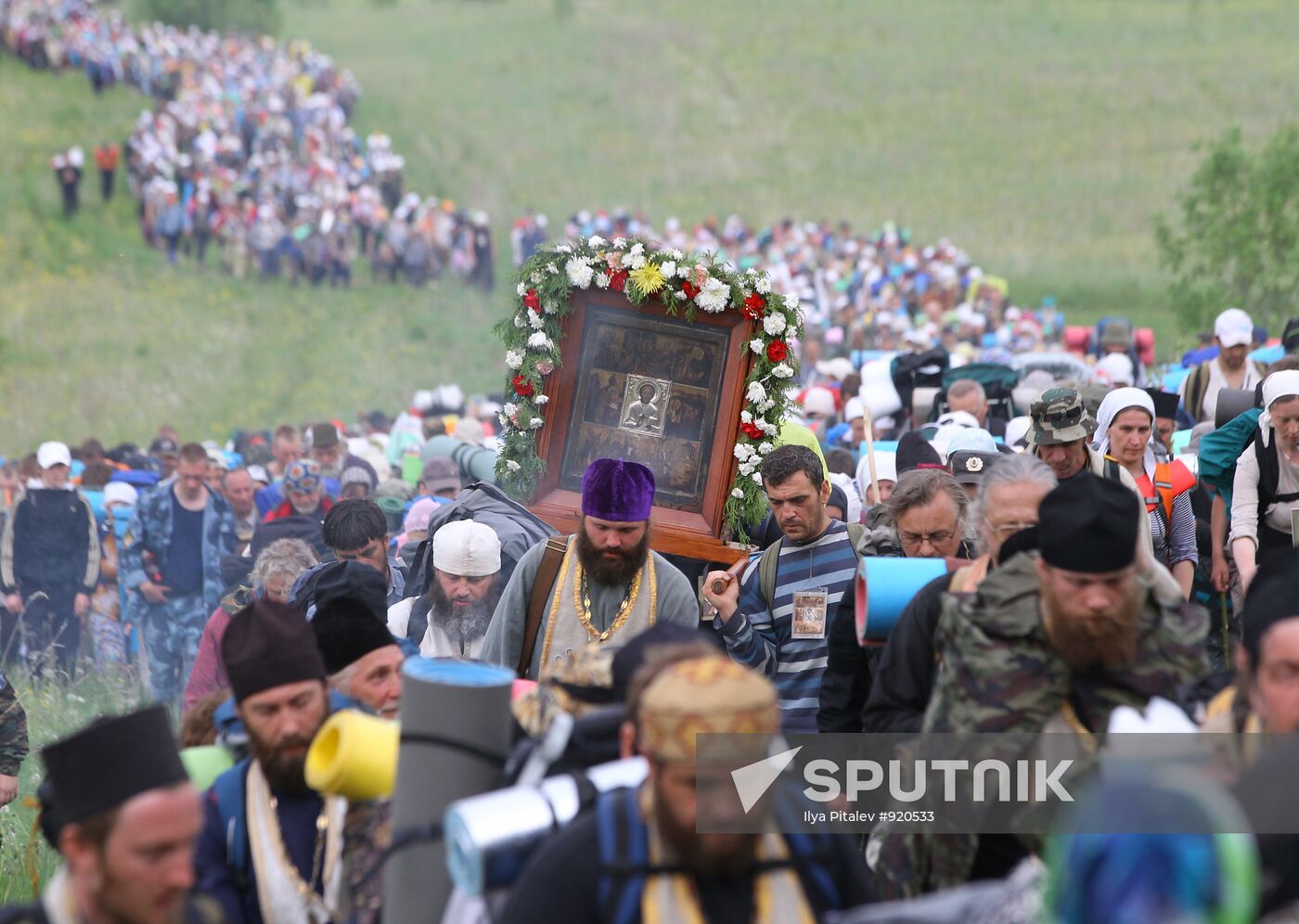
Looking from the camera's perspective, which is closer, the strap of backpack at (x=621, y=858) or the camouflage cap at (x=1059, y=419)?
the strap of backpack at (x=621, y=858)

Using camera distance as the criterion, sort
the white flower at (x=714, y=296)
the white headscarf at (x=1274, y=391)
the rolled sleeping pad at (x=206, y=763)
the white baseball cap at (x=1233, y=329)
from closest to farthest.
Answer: the rolled sleeping pad at (x=206, y=763), the white headscarf at (x=1274, y=391), the white flower at (x=714, y=296), the white baseball cap at (x=1233, y=329)

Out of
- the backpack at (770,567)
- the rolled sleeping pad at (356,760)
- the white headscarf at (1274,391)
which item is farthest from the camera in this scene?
the white headscarf at (1274,391)

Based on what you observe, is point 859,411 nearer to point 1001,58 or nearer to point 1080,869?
point 1080,869

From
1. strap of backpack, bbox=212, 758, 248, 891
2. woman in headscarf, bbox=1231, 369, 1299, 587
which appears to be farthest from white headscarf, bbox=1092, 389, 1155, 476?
strap of backpack, bbox=212, 758, 248, 891

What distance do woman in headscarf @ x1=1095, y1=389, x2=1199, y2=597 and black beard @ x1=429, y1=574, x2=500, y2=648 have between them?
3069 millimetres

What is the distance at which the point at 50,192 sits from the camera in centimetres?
4197

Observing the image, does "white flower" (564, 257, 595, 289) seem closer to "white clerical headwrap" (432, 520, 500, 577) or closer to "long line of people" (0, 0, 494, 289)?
"white clerical headwrap" (432, 520, 500, 577)

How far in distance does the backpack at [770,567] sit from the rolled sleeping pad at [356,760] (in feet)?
9.36

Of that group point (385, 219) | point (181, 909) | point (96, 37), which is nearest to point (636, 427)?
point (181, 909)

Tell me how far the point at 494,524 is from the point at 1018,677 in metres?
4.00

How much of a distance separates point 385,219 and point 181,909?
40.9 metres

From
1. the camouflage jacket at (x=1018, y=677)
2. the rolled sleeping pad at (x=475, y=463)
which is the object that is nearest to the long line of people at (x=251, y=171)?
the rolled sleeping pad at (x=475, y=463)

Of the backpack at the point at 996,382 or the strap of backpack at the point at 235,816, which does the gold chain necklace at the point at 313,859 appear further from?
the backpack at the point at 996,382

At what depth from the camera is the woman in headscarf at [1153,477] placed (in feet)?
25.1
